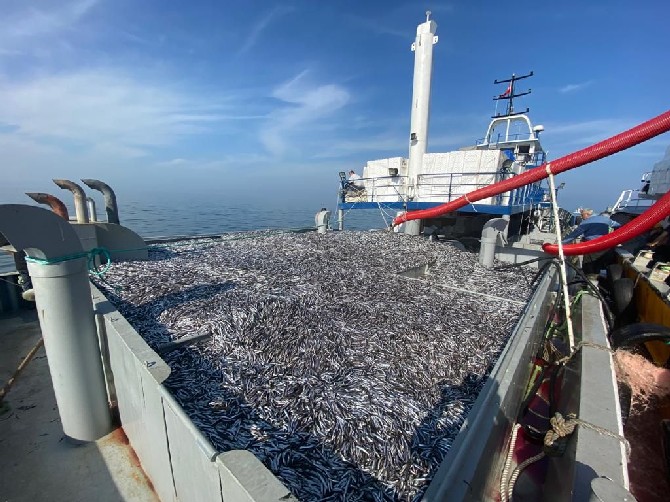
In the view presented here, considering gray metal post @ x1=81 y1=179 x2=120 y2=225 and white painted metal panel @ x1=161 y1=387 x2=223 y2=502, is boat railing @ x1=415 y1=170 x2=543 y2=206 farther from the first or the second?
white painted metal panel @ x1=161 y1=387 x2=223 y2=502

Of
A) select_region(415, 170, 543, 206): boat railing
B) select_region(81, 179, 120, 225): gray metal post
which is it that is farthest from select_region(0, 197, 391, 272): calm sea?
select_region(81, 179, 120, 225): gray metal post

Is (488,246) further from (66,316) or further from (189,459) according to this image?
(66,316)

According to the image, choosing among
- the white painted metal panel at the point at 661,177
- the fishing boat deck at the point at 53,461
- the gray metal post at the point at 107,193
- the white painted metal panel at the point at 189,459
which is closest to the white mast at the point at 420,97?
the gray metal post at the point at 107,193

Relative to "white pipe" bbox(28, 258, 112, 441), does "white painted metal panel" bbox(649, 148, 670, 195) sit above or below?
above

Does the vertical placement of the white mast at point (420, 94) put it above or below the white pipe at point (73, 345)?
above

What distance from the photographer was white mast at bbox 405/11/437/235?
657 inches

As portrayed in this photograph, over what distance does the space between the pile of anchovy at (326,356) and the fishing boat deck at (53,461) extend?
1.33m

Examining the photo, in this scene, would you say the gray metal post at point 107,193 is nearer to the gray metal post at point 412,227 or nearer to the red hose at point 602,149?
the red hose at point 602,149

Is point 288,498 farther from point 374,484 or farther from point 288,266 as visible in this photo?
point 288,266

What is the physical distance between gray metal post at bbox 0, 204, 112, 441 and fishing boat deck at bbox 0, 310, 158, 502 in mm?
281

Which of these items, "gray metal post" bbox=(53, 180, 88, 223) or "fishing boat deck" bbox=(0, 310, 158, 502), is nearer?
"fishing boat deck" bbox=(0, 310, 158, 502)

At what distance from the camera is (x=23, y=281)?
27.2ft

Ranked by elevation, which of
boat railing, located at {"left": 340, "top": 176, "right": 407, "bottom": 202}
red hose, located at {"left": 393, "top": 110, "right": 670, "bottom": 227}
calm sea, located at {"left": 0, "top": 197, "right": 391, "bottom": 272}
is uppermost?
red hose, located at {"left": 393, "top": 110, "right": 670, "bottom": 227}

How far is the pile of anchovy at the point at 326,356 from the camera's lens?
9.91 ft
